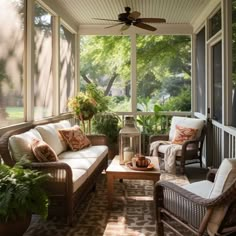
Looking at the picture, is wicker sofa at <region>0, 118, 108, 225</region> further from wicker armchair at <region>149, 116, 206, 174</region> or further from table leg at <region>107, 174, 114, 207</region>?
wicker armchair at <region>149, 116, 206, 174</region>

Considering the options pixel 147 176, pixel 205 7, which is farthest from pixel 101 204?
pixel 205 7

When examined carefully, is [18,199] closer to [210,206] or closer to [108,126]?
[210,206]

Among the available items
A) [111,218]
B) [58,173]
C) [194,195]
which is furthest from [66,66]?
[194,195]

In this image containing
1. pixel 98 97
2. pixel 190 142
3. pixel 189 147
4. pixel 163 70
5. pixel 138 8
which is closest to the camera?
pixel 190 142

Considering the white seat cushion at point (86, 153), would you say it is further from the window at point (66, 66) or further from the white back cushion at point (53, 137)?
the window at point (66, 66)

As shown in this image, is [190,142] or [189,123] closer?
[190,142]

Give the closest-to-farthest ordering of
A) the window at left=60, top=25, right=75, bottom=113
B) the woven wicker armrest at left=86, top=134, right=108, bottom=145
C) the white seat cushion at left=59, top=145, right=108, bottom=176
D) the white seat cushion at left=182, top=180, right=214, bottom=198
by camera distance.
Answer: the white seat cushion at left=182, top=180, right=214, bottom=198
the white seat cushion at left=59, top=145, right=108, bottom=176
the woven wicker armrest at left=86, top=134, right=108, bottom=145
the window at left=60, top=25, right=75, bottom=113

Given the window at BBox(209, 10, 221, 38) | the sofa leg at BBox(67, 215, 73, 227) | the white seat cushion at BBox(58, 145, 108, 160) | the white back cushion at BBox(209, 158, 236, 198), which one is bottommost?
the sofa leg at BBox(67, 215, 73, 227)

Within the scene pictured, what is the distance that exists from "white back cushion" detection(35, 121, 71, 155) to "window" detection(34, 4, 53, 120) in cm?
42

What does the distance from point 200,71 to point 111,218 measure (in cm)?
438

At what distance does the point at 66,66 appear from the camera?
21.9 ft

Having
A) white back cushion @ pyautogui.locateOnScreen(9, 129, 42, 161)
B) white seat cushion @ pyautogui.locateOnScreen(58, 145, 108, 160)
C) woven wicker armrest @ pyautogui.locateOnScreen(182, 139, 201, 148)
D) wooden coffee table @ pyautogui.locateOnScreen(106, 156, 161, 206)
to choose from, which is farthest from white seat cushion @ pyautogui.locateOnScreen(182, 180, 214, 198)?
woven wicker armrest @ pyautogui.locateOnScreen(182, 139, 201, 148)

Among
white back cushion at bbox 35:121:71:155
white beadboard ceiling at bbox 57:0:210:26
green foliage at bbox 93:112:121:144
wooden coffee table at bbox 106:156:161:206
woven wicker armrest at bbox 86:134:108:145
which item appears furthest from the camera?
green foliage at bbox 93:112:121:144

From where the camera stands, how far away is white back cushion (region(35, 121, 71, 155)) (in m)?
4.16
